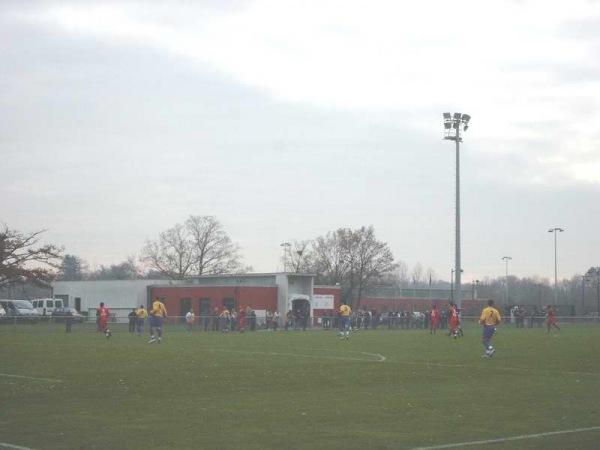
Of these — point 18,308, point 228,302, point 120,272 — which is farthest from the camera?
point 120,272

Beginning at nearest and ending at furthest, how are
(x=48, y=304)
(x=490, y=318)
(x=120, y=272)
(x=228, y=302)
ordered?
(x=490, y=318) → (x=228, y=302) → (x=48, y=304) → (x=120, y=272)

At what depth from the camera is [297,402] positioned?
1581 cm

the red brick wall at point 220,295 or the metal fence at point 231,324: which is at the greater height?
the red brick wall at point 220,295

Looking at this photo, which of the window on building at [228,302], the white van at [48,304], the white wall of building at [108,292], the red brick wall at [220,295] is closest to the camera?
the window on building at [228,302]

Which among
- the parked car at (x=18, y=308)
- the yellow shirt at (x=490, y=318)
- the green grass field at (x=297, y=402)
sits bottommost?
the green grass field at (x=297, y=402)

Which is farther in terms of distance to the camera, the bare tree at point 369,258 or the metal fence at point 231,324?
the bare tree at point 369,258

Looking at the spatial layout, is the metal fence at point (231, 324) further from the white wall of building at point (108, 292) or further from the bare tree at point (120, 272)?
the bare tree at point (120, 272)

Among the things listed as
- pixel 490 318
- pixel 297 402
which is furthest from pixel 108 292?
pixel 297 402

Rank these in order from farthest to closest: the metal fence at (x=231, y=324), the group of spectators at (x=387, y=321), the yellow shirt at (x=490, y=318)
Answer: the group of spectators at (x=387, y=321) → the metal fence at (x=231, y=324) → the yellow shirt at (x=490, y=318)

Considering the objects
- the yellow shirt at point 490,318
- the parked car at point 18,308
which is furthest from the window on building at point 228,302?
the yellow shirt at point 490,318

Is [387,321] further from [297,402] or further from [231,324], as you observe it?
[297,402]

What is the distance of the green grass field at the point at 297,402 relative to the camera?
11797 mm

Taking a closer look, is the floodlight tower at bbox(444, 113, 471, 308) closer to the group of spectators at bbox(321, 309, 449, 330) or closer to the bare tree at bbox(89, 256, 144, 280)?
the group of spectators at bbox(321, 309, 449, 330)

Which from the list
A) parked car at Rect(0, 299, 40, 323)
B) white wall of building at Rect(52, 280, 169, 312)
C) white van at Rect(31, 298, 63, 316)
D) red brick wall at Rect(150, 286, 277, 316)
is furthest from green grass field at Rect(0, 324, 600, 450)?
white van at Rect(31, 298, 63, 316)
